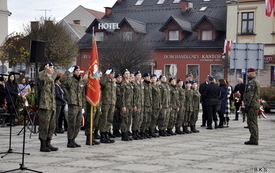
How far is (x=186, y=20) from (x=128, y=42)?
959cm

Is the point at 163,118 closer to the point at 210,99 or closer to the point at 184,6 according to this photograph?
the point at 210,99

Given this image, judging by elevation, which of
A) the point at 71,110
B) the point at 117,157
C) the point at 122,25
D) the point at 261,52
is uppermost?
the point at 122,25

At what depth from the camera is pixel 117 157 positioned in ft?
38.0

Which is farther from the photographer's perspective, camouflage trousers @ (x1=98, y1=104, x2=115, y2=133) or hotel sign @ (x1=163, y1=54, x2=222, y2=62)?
hotel sign @ (x1=163, y1=54, x2=222, y2=62)

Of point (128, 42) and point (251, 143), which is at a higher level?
point (128, 42)

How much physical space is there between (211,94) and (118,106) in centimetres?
604

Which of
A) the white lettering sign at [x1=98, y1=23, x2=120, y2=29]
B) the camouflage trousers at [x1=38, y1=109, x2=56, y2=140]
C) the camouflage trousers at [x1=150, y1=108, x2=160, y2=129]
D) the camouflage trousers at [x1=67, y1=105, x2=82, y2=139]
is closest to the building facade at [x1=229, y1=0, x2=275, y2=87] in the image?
the white lettering sign at [x1=98, y1=23, x2=120, y2=29]

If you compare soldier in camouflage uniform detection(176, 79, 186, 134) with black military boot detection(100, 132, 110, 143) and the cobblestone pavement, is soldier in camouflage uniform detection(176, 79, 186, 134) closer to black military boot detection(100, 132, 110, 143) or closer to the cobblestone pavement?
the cobblestone pavement

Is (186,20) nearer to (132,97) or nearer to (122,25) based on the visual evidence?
(122,25)

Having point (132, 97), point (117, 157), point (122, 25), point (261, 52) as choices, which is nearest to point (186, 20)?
point (122, 25)

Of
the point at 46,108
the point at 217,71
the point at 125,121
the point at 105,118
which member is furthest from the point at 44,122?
the point at 217,71

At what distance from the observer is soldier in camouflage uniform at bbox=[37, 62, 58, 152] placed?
40.7 feet

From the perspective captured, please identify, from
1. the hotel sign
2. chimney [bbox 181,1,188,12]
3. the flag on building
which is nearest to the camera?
the flag on building

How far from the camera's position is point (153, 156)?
11.9 metres
